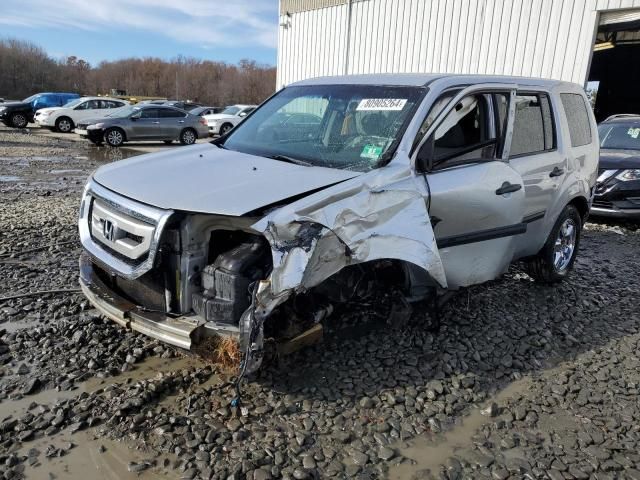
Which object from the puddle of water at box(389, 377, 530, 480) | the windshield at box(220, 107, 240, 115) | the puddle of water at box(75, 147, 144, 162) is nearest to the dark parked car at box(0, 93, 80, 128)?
the windshield at box(220, 107, 240, 115)

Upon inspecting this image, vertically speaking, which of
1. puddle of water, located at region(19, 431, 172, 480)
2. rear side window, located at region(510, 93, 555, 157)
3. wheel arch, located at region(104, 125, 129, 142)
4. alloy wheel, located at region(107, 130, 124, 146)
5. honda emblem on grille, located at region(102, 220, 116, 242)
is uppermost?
rear side window, located at region(510, 93, 555, 157)

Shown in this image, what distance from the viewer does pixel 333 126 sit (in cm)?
396

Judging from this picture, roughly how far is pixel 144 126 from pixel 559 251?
17404mm

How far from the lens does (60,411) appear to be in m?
2.86

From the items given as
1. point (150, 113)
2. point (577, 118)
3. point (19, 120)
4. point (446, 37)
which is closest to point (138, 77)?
point (19, 120)

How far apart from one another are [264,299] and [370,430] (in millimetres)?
956

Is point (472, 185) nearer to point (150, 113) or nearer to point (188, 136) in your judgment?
point (150, 113)

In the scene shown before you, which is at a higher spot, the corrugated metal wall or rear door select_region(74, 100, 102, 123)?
the corrugated metal wall

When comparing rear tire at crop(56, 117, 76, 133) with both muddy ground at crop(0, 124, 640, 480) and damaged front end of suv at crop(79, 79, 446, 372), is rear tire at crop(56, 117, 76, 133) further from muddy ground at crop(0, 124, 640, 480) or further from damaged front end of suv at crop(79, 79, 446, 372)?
damaged front end of suv at crop(79, 79, 446, 372)

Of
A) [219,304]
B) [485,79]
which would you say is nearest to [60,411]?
[219,304]

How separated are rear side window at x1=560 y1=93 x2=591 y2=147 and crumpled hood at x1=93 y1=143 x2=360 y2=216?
9.66 ft

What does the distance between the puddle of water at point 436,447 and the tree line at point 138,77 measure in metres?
76.9

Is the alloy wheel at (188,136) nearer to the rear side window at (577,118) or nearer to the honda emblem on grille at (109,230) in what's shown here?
the rear side window at (577,118)

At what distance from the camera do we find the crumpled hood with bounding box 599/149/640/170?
8148mm
